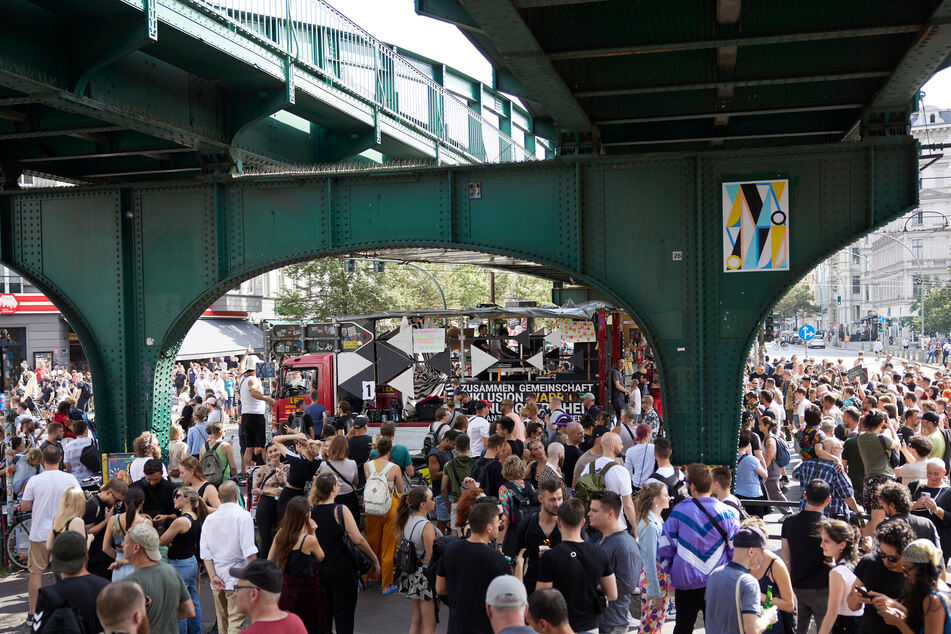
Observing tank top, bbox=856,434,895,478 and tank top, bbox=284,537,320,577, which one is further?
tank top, bbox=856,434,895,478

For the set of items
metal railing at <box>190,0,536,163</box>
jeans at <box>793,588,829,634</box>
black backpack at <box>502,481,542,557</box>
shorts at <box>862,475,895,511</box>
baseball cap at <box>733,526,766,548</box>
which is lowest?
jeans at <box>793,588,829,634</box>

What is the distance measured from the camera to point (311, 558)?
19.1 ft

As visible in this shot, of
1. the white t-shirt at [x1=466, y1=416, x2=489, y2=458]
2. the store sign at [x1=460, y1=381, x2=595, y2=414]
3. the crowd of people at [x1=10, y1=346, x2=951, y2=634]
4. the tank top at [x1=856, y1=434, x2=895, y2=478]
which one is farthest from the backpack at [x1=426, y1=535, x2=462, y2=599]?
the store sign at [x1=460, y1=381, x2=595, y2=414]

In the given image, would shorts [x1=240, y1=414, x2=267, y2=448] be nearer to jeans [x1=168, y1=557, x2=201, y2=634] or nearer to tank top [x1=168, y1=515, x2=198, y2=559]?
jeans [x1=168, y1=557, x2=201, y2=634]

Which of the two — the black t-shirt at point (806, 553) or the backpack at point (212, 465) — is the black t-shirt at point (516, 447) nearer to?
the black t-shirt at point (806, 553)

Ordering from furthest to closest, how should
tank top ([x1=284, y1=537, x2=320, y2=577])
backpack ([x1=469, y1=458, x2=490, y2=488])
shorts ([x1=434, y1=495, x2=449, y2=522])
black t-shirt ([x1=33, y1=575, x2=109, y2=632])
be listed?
shorts ([x1=434, y1=495, x2=449, y2=522]) < backpack ([x1=469, y1=458, x2=490, y2=488]) < tank top ([x1=284, y1=537, x2=320, y2=577]) < black t-shirt ([x1=33, y1=575, x2=109, y2=632])

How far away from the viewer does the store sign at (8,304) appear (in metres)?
34.8

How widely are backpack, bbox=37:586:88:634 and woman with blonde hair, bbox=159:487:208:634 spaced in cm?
144

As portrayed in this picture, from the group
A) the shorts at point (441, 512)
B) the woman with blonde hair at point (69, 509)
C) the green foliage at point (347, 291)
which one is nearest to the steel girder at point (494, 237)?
the shorts at point (441, 512)

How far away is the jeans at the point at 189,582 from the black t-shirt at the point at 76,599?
4.41 ft

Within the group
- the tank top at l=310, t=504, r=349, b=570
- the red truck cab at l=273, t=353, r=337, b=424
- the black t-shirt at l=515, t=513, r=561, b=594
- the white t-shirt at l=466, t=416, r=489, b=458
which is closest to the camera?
the black t-shirt at l=515, t=513, r=561, b=594

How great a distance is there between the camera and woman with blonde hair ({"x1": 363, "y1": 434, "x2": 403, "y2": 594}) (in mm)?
8141

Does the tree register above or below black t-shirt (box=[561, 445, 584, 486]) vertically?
above

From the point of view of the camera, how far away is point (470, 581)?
5.06m
